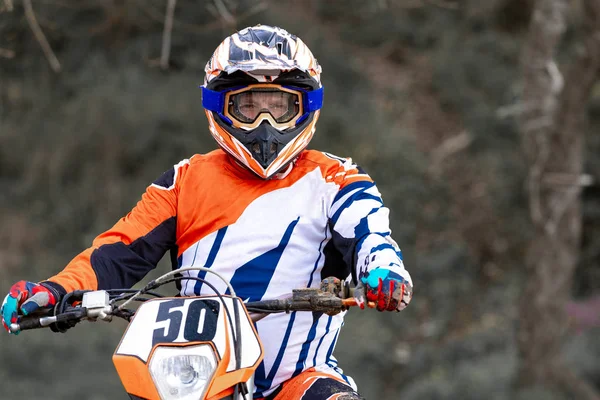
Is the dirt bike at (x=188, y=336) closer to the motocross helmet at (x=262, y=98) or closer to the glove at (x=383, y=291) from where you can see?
the glove at (x=383, y=291)

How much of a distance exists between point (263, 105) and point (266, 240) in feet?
2.01

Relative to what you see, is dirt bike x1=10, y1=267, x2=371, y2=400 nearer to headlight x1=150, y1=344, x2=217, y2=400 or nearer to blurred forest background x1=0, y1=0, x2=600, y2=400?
headlight x1=150, y1=344, x2=217, y2=400

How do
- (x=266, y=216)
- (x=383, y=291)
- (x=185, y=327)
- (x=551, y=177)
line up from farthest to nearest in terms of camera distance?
(x=551, y=177) → (x=266, y=216) → (x=383, y=291) → (x=185, y=327)

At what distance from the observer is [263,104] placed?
14.0 feet

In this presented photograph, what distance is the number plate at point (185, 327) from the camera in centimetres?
319

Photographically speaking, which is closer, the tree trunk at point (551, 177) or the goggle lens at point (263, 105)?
the goggle lens at point (263, 105)

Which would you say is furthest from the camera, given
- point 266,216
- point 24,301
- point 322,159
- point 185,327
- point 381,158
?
point 381,158

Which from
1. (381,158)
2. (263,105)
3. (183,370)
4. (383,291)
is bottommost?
(183,370)

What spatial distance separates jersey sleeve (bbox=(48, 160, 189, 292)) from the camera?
4102 mm

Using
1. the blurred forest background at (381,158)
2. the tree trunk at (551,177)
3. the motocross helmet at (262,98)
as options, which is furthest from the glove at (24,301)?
the tree trunk at (551,177)

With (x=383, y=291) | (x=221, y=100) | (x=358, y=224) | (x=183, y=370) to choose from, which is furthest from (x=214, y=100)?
(x=183, y=370)

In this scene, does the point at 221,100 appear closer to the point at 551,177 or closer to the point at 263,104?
the point at 263,104

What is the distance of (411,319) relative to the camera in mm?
14406

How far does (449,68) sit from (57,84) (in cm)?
831
